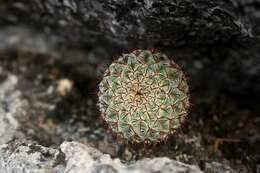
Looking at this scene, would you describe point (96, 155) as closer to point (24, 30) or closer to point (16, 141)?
point (16, 141)

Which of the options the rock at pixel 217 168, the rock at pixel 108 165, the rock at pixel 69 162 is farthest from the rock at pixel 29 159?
the rock at pixel 217 168

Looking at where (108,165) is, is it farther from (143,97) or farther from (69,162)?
(143,97)

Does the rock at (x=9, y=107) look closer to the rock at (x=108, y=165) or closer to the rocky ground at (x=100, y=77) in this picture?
the rocky ground at (x=100, y=77)

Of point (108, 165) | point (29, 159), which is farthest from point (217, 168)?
point (29, 159)

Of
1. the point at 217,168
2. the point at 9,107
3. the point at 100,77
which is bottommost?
the point at 217,168

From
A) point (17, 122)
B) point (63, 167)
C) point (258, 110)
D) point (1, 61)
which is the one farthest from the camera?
point (1, 61)

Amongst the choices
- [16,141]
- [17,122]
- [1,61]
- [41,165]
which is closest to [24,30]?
[1,61]
